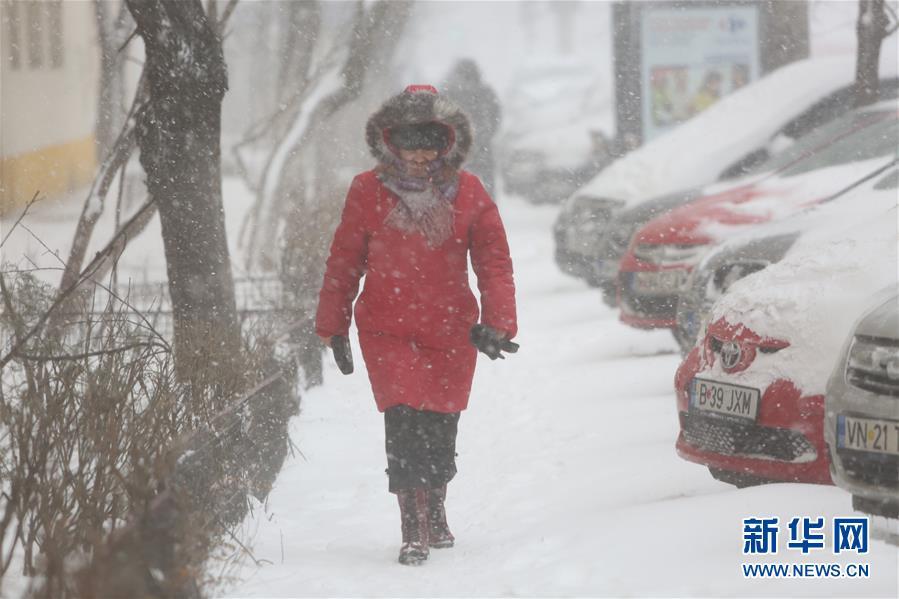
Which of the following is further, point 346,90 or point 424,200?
point 346,90

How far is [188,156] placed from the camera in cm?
660

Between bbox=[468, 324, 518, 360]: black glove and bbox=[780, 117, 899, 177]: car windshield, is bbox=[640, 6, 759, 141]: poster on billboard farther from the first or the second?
bbox=[468, 324, 518, 360]: black glove

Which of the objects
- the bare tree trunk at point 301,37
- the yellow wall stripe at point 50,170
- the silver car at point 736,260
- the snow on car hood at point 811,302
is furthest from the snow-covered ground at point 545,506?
the yellow wall stripe at point 50,170

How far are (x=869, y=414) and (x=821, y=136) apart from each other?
5932 millimetres

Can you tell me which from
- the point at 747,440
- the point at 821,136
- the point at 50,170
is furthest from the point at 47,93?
the point at 747,440

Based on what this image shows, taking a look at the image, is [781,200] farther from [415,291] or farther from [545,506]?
[415,291]

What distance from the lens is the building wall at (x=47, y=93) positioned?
1902cm

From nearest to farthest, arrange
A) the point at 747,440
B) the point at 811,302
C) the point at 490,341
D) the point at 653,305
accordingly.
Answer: the point at 490,341, the point at 811,302, the point at 747,440, the point at 653,305

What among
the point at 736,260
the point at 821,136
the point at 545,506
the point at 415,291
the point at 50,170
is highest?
the point at 415,291

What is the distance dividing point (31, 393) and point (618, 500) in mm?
2646

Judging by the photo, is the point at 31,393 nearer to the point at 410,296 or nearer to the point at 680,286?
the point at 410,296

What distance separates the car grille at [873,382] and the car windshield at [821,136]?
526 centimetres

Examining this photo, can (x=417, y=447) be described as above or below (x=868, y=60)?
below

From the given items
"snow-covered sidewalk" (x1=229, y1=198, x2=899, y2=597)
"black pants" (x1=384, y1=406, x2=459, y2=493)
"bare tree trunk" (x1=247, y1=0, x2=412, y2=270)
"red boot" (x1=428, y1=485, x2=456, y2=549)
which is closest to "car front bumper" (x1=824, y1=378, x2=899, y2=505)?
"snow-covered sidewalk" (x1=229, y1=198, x2=899, y2=597)
